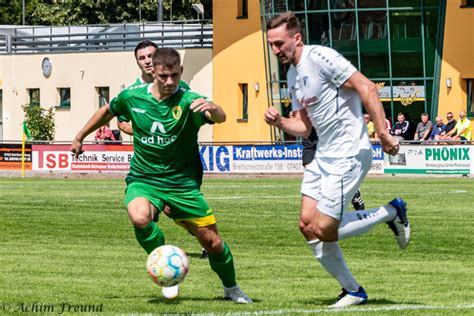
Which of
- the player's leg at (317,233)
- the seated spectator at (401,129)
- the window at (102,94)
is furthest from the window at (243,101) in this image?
the player's leg at (317,233)

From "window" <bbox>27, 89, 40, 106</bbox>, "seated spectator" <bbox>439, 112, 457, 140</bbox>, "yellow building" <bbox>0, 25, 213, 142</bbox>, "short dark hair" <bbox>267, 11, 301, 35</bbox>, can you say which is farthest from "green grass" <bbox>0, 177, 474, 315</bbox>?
"window" <bbox>27, 89, 40, 106</bbox>

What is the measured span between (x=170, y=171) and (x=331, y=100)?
1.59 meters

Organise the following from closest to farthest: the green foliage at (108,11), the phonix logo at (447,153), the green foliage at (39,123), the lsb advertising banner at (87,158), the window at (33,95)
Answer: the phonix logo at (447,153) → the lsb advertising banner at (87,158) → the green foliage at (39,123) → the window at (33,95) → the green foliage at (108,11)

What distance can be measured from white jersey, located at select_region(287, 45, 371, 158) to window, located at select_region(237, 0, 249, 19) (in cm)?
4508

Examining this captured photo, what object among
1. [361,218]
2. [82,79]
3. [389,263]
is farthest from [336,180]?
[82,79]

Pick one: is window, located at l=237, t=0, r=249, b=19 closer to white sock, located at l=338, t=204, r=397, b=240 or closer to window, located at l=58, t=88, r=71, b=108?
window, located at l=58, t=88, r=71, b=108

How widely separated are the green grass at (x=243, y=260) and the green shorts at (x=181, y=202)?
0.67 m

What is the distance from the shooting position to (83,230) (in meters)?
19.1

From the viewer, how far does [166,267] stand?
31.9 feet

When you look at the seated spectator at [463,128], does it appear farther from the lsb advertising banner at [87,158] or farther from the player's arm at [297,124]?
the player's arm at [297,124]

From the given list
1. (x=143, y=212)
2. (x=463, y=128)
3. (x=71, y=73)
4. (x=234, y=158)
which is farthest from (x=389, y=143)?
(x=71, y=73)

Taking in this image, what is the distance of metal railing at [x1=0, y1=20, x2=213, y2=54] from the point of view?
57.8 metres

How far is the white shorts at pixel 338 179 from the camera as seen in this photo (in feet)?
31.4

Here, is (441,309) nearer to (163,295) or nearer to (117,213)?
(163,295)
